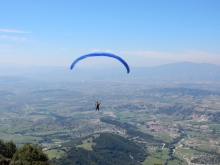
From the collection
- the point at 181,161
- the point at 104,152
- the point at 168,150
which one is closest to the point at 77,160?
the point at 104,152

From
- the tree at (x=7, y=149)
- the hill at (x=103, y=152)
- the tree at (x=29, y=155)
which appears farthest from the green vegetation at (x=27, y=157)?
the hill at (x=103, y=152)

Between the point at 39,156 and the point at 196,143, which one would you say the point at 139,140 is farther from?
the point at 39,156

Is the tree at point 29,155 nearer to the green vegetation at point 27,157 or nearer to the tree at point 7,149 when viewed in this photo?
the green vegetation at point 27,157

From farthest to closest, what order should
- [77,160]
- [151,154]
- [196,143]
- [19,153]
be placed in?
[196,143]
[151,154]
[77,160]
[19,153]

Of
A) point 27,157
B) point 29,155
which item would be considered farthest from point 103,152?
point 27,157

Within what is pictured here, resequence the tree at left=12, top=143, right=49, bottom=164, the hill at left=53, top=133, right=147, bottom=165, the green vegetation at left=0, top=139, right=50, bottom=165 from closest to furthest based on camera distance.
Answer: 1. the green vegetation at left=0, top=139, right=50, bottom=165
2. the tree at left=12, top=143, right=49, bottom=164
3. the hill at left=53, top=133, right=147, bottom=165

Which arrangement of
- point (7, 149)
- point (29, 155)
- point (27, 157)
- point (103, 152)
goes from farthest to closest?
point (103, 152)
point (7, 149)
point (29, 155)
point (27, 157)

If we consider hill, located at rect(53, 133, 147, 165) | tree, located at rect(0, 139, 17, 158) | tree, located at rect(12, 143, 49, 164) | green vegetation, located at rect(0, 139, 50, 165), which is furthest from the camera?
hill, located at rect(53, 133, 147, 165)

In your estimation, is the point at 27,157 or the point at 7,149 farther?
the point at 7,149

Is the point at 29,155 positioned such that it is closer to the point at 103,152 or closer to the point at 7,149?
the point at 7,149

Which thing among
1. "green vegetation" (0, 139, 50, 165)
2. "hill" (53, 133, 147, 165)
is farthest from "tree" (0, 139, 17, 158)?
"hill" (53, 133, 147, 165)

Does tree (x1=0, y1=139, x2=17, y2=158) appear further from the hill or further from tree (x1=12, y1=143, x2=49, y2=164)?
the hill
